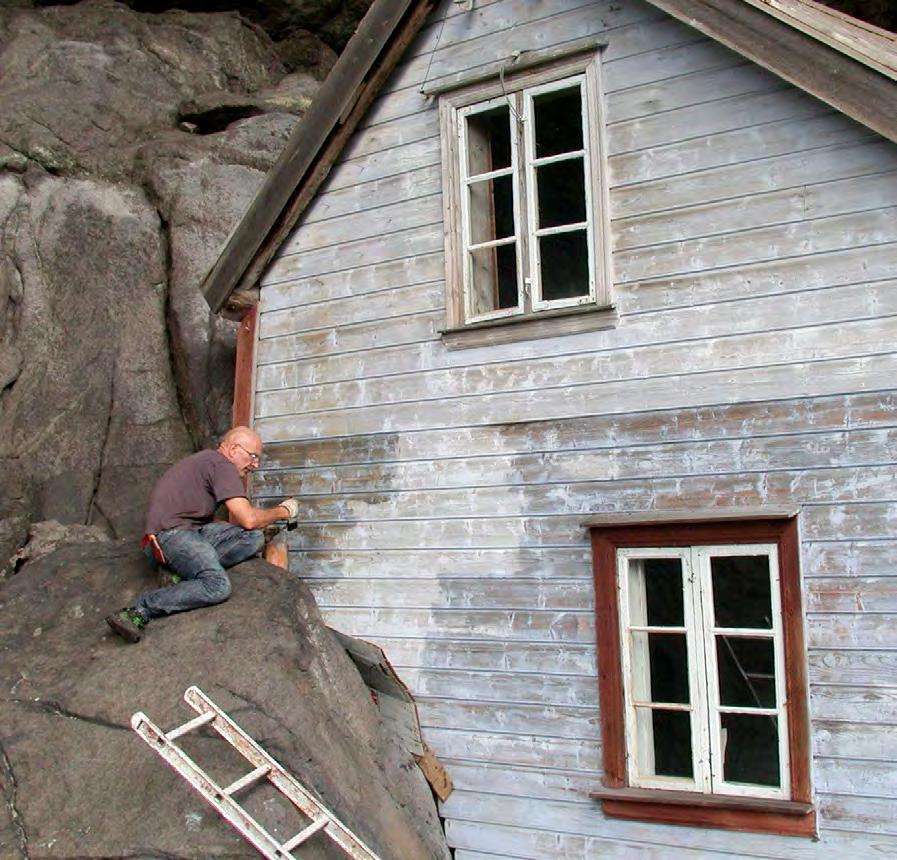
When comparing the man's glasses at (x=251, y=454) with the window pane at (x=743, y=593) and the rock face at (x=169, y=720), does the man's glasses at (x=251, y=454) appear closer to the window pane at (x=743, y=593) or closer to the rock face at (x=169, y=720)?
the rock face at (x=169, y=720)

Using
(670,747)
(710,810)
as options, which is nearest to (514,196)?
(710,810)

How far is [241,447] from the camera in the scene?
23.6ft

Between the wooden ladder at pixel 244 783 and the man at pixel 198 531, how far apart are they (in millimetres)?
1021

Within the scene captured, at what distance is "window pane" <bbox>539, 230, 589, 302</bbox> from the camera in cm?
1057

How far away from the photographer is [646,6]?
22.9 ft

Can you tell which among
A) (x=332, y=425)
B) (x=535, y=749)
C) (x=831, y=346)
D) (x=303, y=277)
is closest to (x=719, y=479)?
(x=831, y=346)

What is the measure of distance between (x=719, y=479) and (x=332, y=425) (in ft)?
9.83

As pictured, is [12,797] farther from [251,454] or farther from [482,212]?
[482,212]

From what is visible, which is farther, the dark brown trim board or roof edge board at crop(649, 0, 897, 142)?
the dark brown trim board

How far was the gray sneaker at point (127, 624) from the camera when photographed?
645 cm

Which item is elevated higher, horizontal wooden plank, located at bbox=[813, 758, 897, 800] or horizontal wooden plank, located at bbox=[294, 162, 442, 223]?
horizontal wooden plank, located at bbox=[294, 162, 442, 223]

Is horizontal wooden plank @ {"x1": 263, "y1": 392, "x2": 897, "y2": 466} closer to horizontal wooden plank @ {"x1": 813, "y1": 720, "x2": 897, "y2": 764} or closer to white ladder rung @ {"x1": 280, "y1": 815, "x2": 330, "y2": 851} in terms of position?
horizontal wooden plank @ {"x1": 813, "y1": 720, "x2": 897, "y2": 764}

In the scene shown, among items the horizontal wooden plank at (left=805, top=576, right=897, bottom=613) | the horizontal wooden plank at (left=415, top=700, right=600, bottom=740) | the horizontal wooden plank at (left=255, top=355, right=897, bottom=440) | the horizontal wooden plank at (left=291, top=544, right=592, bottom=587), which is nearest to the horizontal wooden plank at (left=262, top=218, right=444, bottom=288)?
the horizontal wooden plank at (left=255, top=355, right=897, bottom=440)

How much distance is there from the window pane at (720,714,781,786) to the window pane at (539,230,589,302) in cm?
452
